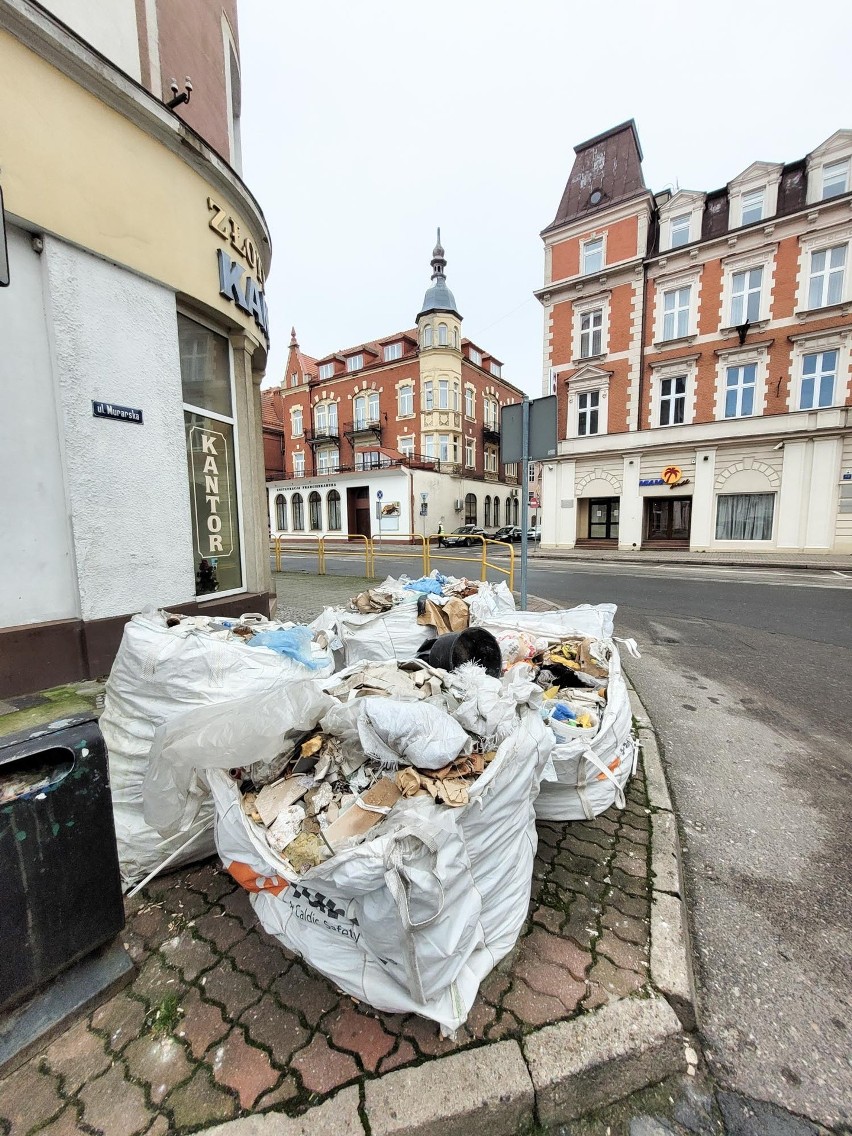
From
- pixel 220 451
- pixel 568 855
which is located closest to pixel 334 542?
pixel 220 451

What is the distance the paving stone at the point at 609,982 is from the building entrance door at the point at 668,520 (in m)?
20.1

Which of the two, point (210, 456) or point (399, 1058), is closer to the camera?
point (399, 1058)

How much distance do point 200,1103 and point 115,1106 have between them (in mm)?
230

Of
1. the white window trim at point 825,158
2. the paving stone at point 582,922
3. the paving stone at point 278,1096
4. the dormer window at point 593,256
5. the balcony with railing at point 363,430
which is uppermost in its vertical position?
the white window trim at point 825,158

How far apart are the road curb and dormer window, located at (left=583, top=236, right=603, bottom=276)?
22.3 meters

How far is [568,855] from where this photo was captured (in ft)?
7.60

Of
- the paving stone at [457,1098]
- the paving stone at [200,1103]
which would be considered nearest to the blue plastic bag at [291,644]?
the paving stone at [200,1103]

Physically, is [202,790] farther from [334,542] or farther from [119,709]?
[334,542]

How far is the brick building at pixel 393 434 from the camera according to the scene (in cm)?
3064

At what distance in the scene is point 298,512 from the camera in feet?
114

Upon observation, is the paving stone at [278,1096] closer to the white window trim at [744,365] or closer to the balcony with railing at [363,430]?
the white window trim at [744,365]

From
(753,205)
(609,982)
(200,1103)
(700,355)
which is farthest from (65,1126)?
(753,205)

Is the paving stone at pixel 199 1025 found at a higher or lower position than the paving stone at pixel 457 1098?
lower

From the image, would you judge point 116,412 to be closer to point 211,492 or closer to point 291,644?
point 211,492
